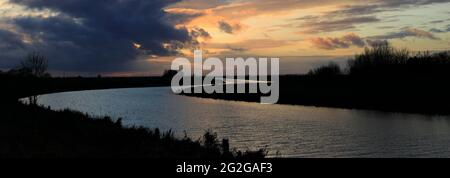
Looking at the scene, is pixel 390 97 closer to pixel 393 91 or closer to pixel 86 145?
pixel 393 91

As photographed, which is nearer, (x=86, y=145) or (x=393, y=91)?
(x=86, y=145)

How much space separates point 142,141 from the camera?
20703 mm

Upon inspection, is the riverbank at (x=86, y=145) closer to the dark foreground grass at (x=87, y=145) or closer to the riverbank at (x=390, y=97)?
the dark foreground grass at (x=87, y=145)

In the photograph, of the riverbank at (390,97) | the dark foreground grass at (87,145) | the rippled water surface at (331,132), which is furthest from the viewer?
the riverbank at (390,97)

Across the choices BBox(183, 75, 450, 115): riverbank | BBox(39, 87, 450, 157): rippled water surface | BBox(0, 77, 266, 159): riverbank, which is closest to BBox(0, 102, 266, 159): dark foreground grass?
BBox(0, 77, 266, 159): riverbank

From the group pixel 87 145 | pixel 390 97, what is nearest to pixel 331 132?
pixel 87 145

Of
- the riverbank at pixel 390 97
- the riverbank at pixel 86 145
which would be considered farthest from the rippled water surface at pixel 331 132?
the riverbank at pixel 390 97

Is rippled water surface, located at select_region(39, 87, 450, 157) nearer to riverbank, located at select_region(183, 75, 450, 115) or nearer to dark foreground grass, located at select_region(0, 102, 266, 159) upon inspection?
dark foreground grass, located at select_region(0, 102, 266, 159)

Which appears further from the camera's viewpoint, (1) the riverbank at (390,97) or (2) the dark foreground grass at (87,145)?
(1) the riverbank at (390,97)
